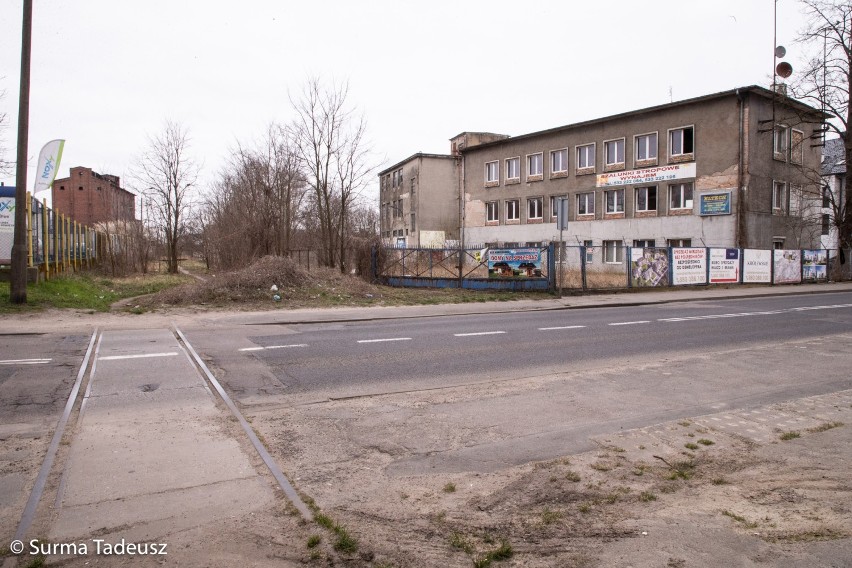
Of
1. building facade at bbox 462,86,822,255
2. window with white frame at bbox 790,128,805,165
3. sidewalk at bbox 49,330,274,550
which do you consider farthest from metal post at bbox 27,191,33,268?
window with white frame at bbox 790,128,805,165

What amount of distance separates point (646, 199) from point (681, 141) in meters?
4.08

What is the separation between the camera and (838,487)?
170 inches

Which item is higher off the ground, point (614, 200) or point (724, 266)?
point (614, 200)

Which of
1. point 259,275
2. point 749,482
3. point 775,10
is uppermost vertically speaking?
point 775,10

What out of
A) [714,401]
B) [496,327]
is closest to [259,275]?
[496,327]

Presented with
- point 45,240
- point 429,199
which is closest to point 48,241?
point 45,240

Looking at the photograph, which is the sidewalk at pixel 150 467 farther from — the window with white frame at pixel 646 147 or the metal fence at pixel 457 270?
the window with white frame at pixel 646 147

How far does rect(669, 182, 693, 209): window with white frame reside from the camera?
3597 centimetres

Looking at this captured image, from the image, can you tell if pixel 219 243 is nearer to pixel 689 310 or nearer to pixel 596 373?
pixel 689 310

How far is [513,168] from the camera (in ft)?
157

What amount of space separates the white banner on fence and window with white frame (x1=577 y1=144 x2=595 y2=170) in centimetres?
1418

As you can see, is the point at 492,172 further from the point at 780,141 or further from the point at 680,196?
the point at 780,141

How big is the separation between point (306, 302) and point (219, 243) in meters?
17.1

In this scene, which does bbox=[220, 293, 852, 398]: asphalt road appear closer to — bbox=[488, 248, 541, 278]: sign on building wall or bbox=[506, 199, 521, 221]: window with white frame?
bbox=[488, 248, 541, 278]: sign on building wall
